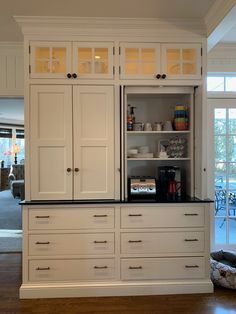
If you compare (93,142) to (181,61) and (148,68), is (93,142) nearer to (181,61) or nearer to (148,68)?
(148,68)

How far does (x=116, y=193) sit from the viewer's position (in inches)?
114

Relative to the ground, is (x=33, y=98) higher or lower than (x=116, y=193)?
higher

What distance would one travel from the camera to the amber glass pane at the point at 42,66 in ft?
9.26

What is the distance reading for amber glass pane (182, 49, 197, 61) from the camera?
2.92m

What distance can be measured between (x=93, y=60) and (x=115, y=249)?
1873mm

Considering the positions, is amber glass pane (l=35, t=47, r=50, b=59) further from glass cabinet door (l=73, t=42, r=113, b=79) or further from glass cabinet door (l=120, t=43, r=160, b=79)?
glass cabinet door (l=120, t=43, r=160, b=79)

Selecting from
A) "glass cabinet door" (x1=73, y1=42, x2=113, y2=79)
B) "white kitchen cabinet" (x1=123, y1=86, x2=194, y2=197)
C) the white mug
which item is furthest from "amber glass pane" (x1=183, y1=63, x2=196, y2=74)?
"glass cabinet door" (x1=73, y1=42, x2=113, y2=79)

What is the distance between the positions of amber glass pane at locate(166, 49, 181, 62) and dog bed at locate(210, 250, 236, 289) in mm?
2159

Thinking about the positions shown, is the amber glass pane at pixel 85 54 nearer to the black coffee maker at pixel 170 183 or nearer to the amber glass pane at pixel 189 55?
the amber glass pane at pixel 189 55

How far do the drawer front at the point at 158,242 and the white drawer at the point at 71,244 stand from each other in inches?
6.6

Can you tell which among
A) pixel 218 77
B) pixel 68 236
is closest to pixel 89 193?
pixel 68 236

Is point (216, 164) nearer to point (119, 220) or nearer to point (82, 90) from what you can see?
point (119, 220)

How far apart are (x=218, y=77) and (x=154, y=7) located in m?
1.44

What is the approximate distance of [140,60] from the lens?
288 centimetres
